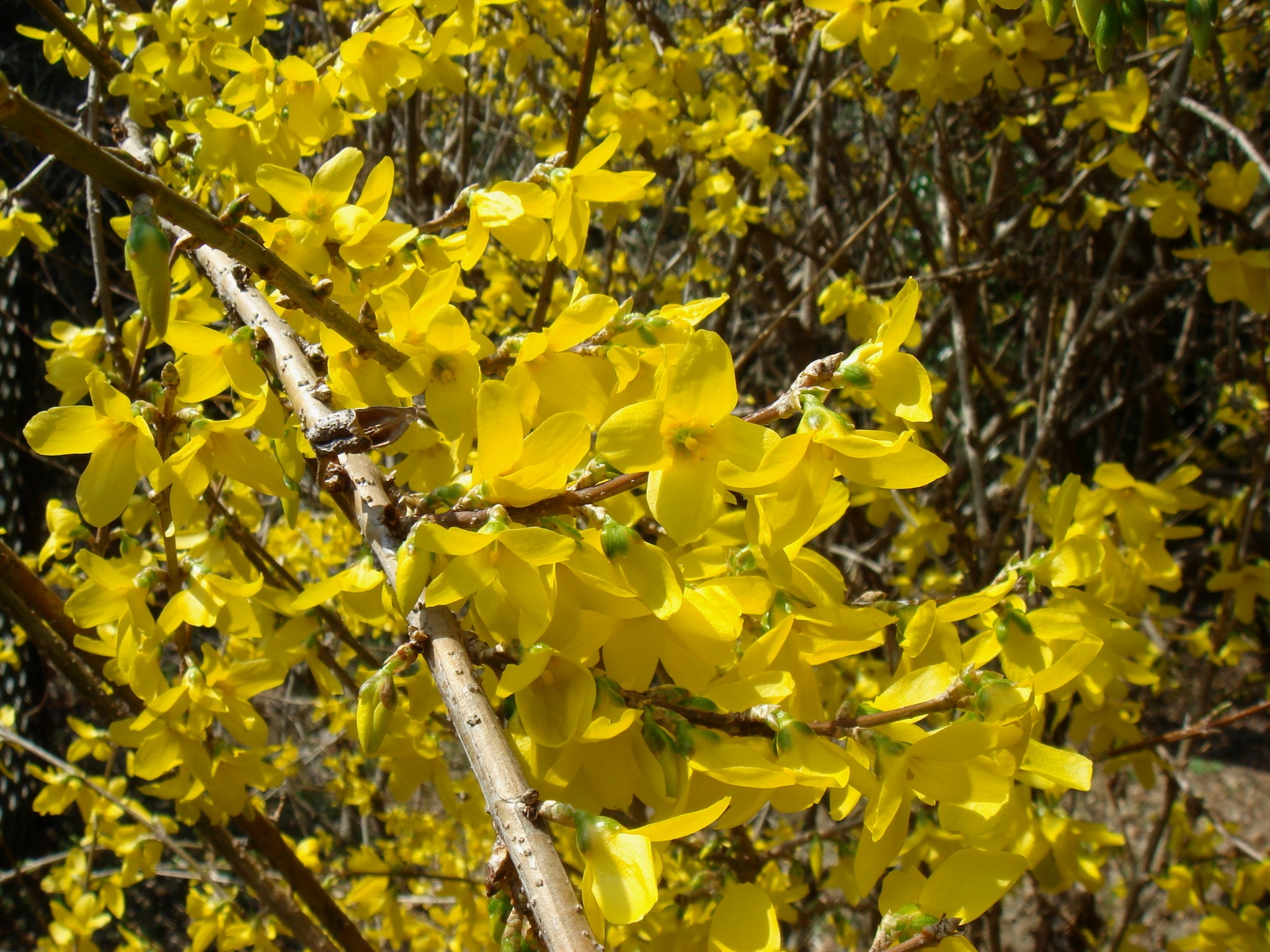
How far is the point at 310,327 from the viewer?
1.08 meters

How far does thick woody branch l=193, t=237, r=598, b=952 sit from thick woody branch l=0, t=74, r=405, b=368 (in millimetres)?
97

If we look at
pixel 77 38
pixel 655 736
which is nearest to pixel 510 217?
pixel 655 736

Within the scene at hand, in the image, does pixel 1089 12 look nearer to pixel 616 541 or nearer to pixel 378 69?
pixel 616 541

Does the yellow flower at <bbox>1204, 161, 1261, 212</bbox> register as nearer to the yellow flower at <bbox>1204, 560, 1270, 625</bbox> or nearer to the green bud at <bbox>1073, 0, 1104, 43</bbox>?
the yellow flower at <bbox>1204, 560, 1270, 625</bbox>

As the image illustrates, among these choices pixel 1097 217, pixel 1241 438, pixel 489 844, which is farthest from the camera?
pixel 1241 438

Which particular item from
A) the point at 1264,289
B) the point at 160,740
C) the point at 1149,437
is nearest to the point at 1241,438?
the point at 1149,437

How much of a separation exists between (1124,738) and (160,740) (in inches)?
78.4

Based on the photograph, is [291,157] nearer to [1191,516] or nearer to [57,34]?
[57,34]

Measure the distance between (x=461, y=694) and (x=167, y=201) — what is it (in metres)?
0.45

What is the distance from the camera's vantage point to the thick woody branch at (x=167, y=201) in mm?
606

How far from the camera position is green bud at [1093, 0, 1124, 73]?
93 cm

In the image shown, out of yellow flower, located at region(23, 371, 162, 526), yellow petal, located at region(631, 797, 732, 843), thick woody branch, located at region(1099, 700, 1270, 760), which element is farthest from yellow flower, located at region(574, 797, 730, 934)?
thick woody branch, located at region(1099, 700, 1270, 760)

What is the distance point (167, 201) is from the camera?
0.67 m

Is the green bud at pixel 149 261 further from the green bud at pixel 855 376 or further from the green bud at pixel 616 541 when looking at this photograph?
the green bud at pixel 855 376
